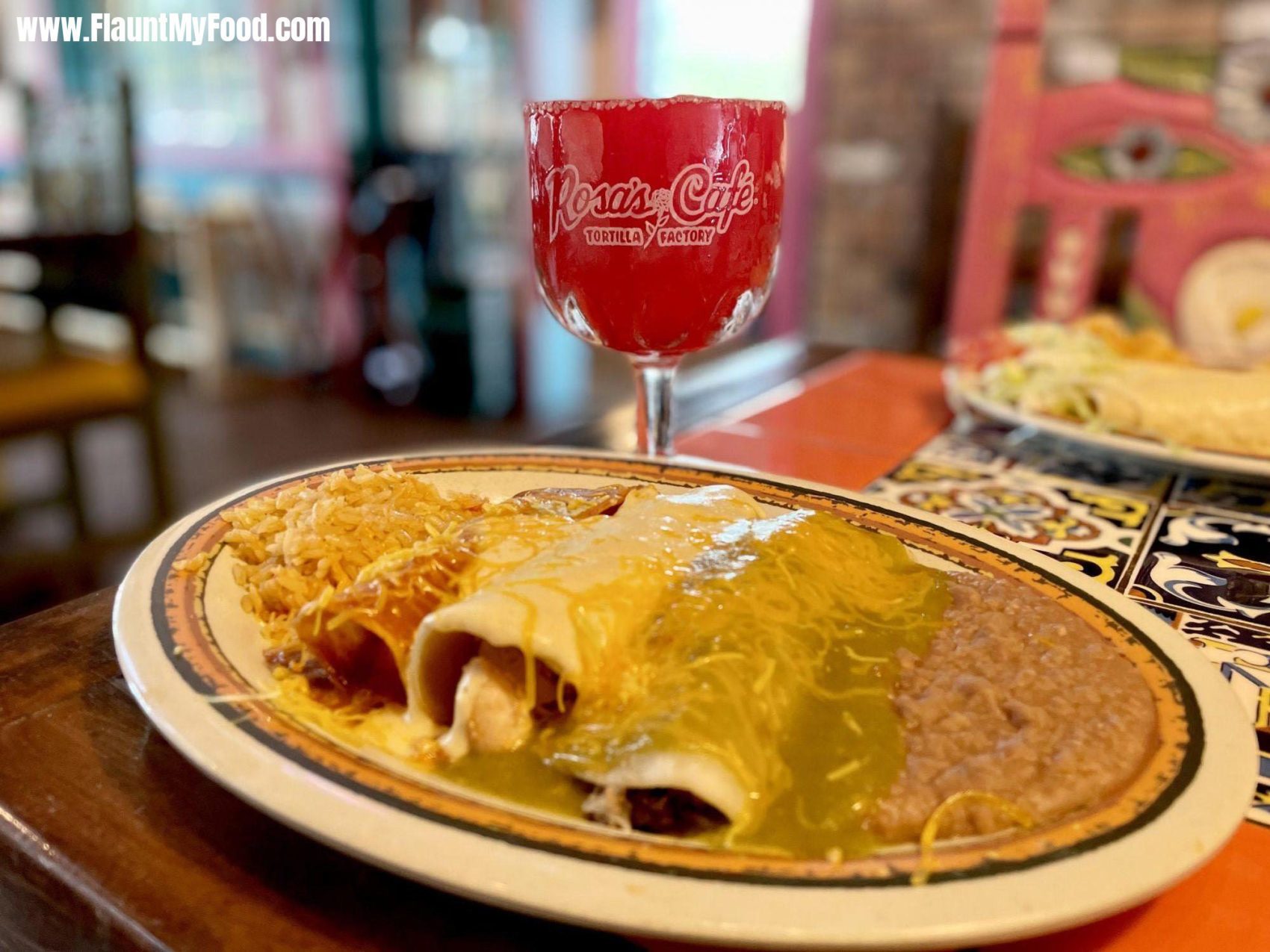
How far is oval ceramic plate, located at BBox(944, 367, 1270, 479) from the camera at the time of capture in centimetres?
110

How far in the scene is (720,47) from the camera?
528cm

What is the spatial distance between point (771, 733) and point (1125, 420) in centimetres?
93

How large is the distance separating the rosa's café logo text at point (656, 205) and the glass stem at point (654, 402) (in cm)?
17

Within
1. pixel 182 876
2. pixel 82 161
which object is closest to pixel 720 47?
pixel 82 161

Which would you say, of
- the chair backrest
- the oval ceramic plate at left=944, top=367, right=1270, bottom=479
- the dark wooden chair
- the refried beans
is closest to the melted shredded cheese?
the refried beans

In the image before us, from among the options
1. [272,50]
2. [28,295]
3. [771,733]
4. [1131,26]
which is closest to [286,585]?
[771,733]

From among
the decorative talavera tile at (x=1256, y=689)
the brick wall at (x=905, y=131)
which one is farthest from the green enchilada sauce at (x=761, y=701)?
the brick wall at (x=905, y=131)

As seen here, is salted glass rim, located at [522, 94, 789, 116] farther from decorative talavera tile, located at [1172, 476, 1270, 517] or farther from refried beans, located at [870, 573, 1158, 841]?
decorative talavera tile, located at [1172, 476, 1270, 517]

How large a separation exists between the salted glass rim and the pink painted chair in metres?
1.53

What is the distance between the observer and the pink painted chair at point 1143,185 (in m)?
2.16

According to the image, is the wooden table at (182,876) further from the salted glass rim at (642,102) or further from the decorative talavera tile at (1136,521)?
the salted glass rim at (642,102)

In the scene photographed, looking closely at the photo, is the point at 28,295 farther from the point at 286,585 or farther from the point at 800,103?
the point at 800,103

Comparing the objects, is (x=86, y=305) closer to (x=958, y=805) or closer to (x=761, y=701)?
(x=761, y=701)

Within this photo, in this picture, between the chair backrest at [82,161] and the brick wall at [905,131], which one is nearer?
the chair backrest at [82,161]
